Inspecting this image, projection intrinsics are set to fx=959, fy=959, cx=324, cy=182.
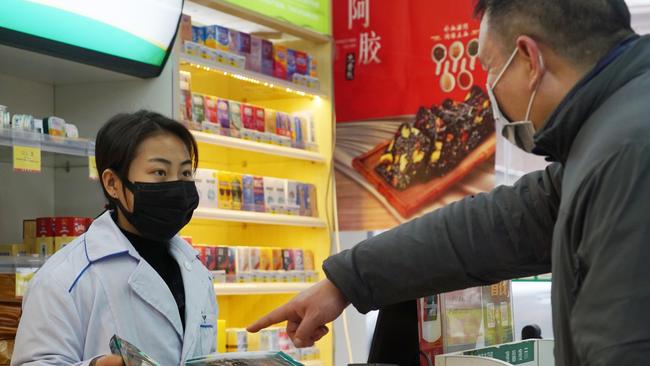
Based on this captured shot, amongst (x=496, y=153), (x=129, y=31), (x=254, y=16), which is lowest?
(x=496, y=153)

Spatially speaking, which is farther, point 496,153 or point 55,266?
point 496,153

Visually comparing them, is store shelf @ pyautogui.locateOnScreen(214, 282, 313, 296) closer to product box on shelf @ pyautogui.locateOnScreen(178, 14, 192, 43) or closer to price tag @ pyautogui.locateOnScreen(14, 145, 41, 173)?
product box on shelf @ pyautogui.locateOnScreen(178, 14, 192, 43)

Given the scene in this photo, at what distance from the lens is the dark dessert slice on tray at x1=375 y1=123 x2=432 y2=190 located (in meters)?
6.50

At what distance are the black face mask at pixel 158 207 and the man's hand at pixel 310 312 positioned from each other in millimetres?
1223

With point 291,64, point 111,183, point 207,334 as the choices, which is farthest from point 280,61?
point 207,334

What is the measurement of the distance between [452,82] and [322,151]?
3.44 feet

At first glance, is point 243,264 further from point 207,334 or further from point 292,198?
point 207,334

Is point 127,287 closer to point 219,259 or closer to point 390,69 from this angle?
point 219,259

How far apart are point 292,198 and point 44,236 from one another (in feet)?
8.78

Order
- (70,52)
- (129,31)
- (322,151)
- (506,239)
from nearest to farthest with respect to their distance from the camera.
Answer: (506,239) → (70,52) → (129,31) → (322,151)

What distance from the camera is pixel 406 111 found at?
6.54 meters

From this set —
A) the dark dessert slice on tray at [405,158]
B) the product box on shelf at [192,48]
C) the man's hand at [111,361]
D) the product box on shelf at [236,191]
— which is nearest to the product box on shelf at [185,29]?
the product box on shelf at [192,48]

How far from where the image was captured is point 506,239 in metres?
1.82

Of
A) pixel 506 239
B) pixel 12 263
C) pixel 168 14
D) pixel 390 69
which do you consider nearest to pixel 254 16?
pixel 390 69
